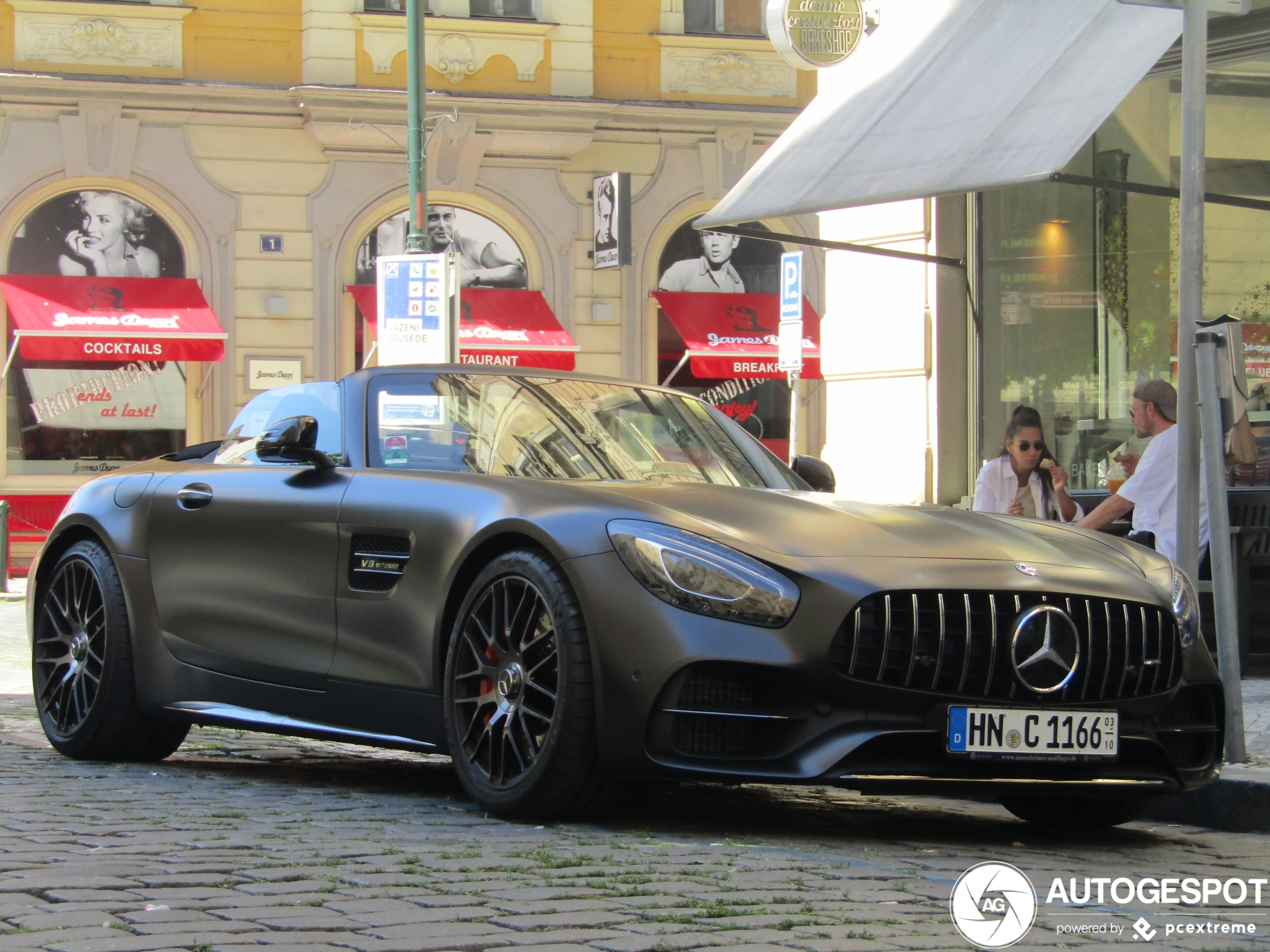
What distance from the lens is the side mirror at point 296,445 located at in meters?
6.06

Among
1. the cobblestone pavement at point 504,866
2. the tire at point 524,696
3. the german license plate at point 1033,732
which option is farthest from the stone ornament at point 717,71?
the german license plate at point 1033,732

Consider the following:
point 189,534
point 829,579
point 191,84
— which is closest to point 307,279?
point 191,84

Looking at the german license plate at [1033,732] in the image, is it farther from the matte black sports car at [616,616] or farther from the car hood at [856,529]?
the car hood at [856,529]

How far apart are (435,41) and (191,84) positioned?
2916 millimetres

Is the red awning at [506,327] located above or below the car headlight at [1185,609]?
above

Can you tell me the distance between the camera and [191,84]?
22234 millimetres

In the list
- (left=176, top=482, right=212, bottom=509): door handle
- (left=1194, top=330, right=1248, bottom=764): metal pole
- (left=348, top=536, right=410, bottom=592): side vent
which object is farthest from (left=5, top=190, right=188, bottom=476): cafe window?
(left=1194, top=330, right=1248, bottom=764): metal pole

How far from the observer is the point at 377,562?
5.79m

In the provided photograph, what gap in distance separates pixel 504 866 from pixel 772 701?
0.83 meters

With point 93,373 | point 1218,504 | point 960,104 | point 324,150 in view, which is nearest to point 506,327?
point 324,150

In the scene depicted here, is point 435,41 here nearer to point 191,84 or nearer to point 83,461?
point 191,84

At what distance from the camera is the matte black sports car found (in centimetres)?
491

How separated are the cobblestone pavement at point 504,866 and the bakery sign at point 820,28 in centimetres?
755

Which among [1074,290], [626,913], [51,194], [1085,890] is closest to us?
[626,913]
